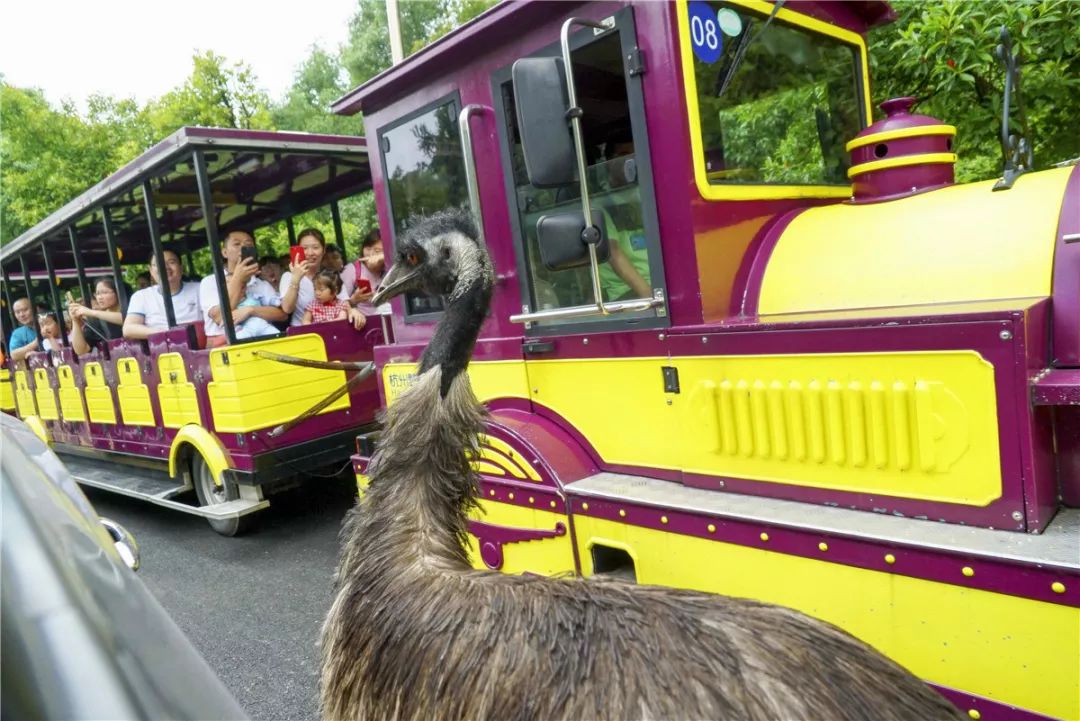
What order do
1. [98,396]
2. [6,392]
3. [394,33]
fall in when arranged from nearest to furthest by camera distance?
[98,396]
[394,33]
[6,392]

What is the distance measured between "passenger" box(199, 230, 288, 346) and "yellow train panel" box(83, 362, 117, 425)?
1.91 metres

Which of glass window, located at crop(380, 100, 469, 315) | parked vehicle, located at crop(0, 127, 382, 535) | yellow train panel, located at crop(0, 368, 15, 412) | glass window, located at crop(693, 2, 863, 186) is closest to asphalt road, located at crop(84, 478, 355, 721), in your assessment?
parked vehicle, located at crop(0, 127, 382, 535)

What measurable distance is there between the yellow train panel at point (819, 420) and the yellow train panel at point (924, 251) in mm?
322

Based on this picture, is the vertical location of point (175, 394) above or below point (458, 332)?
below

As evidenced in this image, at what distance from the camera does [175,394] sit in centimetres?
587

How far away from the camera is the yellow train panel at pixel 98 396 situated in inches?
274

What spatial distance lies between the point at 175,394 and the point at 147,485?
1.17 meters

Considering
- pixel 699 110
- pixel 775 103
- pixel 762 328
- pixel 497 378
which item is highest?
pixel 775 103

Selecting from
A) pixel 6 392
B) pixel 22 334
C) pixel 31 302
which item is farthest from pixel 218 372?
pixel 6 392

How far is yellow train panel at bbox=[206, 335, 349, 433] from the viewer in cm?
519

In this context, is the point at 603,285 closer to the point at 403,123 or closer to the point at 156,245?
the point at 403,123

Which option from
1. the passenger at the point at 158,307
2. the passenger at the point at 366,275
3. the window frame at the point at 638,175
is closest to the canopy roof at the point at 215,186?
the passenger at the point at 158,307

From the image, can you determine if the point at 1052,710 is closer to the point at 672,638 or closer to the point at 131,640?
the point at 672,638

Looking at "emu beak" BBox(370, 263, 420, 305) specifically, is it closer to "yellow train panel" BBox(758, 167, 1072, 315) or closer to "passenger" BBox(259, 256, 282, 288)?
"yellow train panel" BBox(758, 167, 1072, 315)
